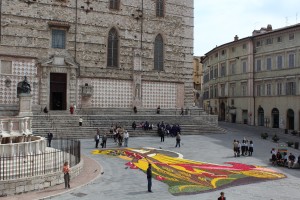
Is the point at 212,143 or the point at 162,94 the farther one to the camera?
the point at 162,94

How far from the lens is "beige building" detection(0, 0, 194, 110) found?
3697cm

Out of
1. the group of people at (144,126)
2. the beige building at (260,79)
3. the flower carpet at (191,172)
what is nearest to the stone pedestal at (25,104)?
the group of people at (144,126)

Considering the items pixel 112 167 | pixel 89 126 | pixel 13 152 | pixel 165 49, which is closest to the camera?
pixel 13 152

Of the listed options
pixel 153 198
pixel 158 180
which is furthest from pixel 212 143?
pixel 153 198

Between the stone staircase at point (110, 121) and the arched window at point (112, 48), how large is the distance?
5.68 metres

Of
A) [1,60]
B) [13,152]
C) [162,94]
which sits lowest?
[13,152]

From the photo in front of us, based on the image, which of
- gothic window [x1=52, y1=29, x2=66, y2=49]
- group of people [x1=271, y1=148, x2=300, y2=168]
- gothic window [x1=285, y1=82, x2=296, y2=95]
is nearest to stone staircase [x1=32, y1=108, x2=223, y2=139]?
gothic window [x1=52, y1=29, x2=66, y2=49]

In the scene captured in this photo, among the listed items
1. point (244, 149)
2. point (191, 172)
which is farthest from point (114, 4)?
point (191, 172)

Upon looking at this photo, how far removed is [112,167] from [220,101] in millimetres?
43889

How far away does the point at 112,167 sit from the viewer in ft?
67.4

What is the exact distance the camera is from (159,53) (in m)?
45.4

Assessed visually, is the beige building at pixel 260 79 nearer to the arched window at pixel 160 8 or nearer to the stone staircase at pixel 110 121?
the stone staircase at pixel 110 121

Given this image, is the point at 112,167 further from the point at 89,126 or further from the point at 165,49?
the point at 165,49

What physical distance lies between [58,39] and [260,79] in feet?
94.6
